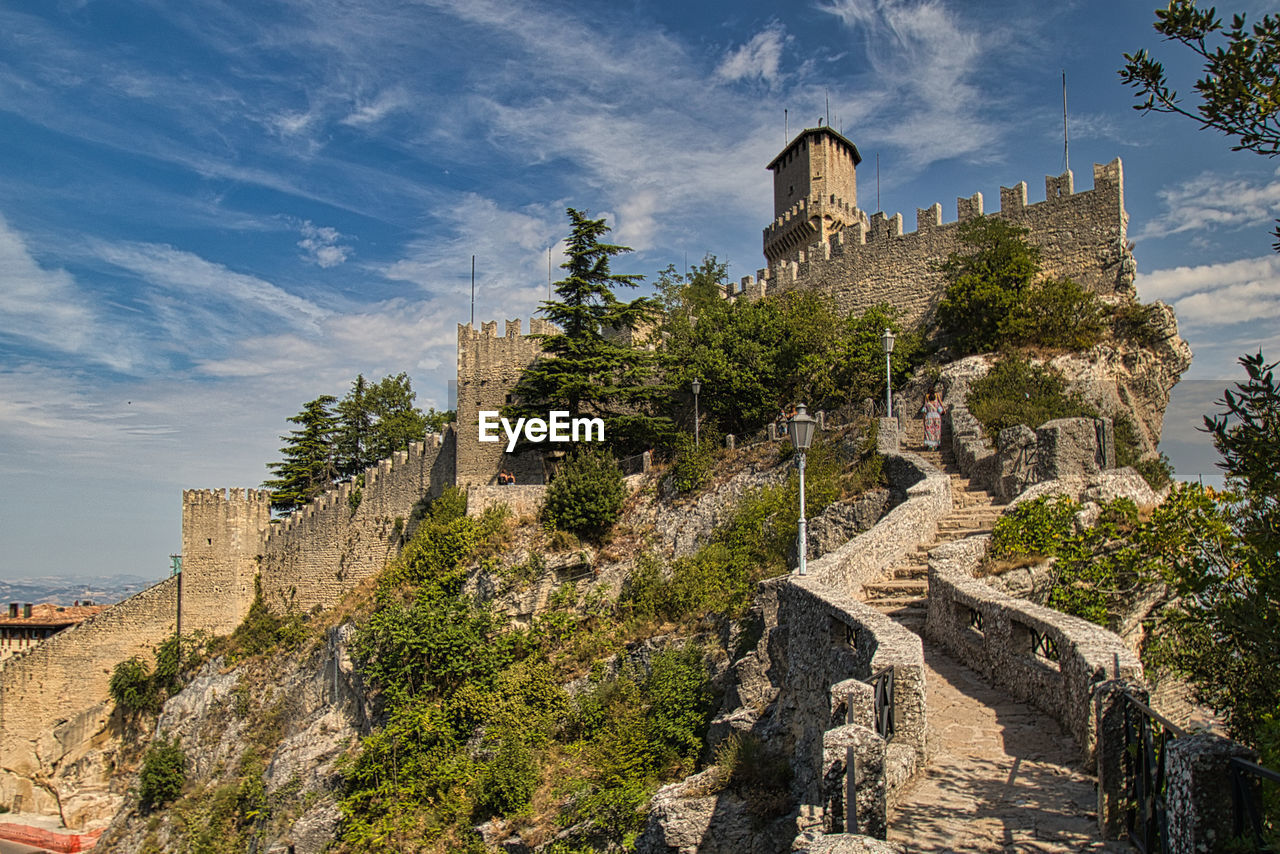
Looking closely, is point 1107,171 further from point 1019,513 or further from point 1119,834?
point 1119,834

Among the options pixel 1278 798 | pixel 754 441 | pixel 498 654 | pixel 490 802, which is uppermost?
pixel 754 441

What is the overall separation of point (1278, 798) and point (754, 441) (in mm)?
17540

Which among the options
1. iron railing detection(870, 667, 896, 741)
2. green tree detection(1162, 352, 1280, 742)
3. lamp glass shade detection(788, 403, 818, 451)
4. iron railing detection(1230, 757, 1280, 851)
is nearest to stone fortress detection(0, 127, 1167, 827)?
lamp glass shade detection(788, 403, 818, 451)

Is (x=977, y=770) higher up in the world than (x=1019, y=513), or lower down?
lower down

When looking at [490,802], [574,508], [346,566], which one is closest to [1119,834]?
[490,802]

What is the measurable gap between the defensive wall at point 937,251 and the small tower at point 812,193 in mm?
4203

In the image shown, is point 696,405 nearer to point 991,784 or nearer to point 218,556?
point 991,784

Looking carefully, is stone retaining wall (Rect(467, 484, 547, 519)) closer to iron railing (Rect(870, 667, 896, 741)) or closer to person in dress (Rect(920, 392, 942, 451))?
person in dress (Rect(920, 392, 942, 451))

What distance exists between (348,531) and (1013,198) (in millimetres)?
22395

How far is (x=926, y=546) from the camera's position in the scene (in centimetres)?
1242

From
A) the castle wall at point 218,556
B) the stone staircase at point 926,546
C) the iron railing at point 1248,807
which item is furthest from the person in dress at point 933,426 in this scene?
the castle wall at point 218,556

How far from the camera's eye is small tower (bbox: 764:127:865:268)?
31062mm

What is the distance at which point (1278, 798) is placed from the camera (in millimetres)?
3217

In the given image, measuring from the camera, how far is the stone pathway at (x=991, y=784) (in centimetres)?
499
